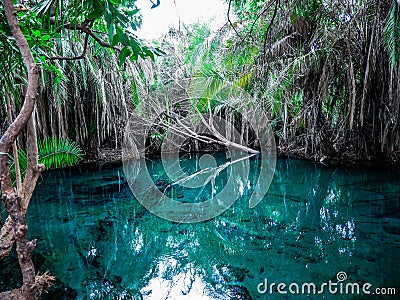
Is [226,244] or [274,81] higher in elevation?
[274,81]

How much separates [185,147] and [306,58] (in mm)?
4640

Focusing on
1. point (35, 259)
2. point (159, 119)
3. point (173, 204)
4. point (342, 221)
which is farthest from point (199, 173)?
point (35, 259)

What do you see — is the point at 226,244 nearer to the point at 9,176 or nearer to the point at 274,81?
the point at 9,176
